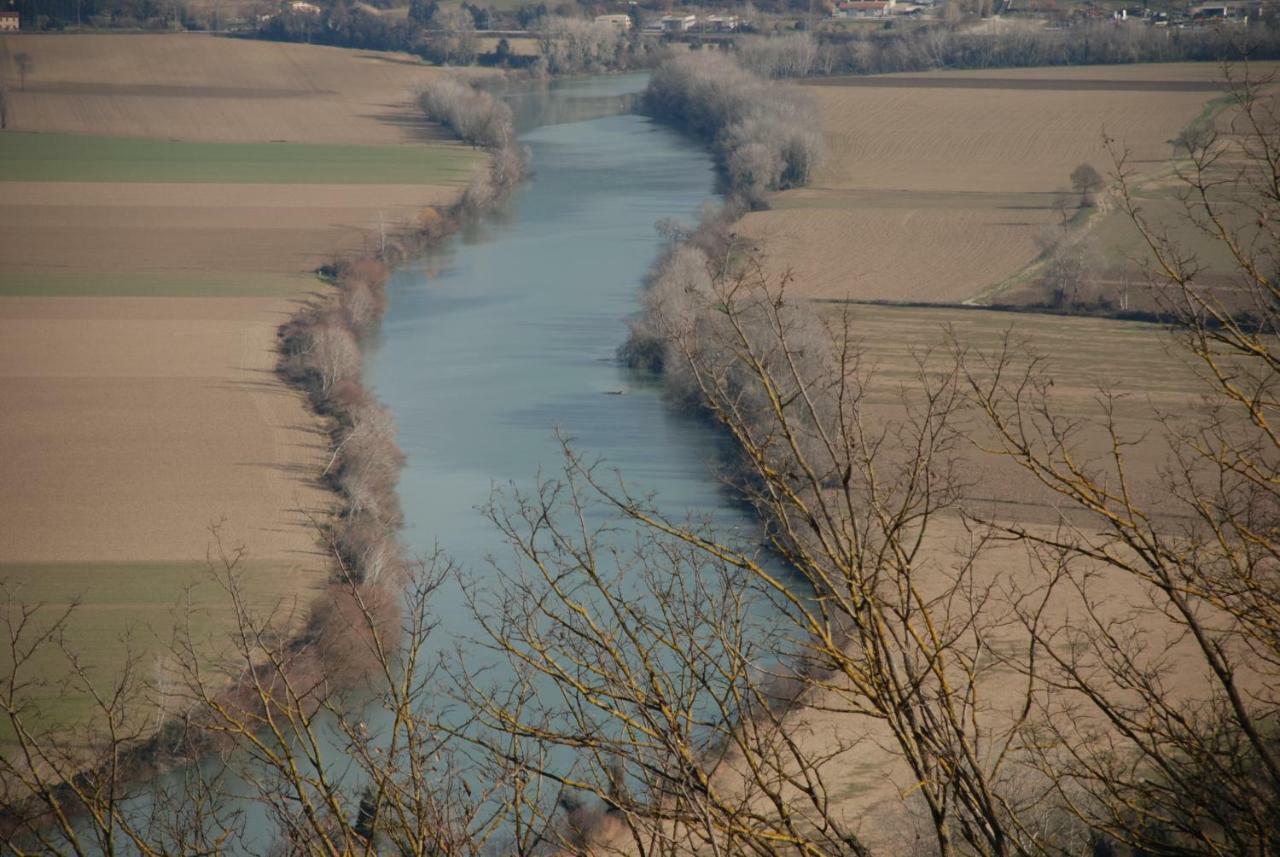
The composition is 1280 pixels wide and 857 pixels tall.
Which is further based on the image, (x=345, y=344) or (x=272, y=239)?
(x=272, y=239)

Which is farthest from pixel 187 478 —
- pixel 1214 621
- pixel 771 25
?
pixel 771 25

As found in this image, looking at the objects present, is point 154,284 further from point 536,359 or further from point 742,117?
point 742,117

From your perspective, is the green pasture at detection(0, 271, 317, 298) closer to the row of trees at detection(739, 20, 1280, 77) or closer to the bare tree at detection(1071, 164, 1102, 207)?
the bare tree at detection(1071, 164, 1102, 207)

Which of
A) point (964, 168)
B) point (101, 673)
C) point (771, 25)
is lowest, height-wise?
point (101, 673)

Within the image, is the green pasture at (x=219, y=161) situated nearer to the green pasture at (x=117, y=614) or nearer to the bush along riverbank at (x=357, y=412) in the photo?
the bush along riverbank at (x=357, y=412)

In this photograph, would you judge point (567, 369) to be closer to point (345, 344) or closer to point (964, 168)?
point (345, 344)

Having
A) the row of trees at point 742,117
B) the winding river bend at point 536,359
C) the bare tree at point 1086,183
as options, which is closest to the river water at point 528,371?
the winding river bend at point 536,359

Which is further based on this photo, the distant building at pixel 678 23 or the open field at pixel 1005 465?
the distant building at pixel 678 23
